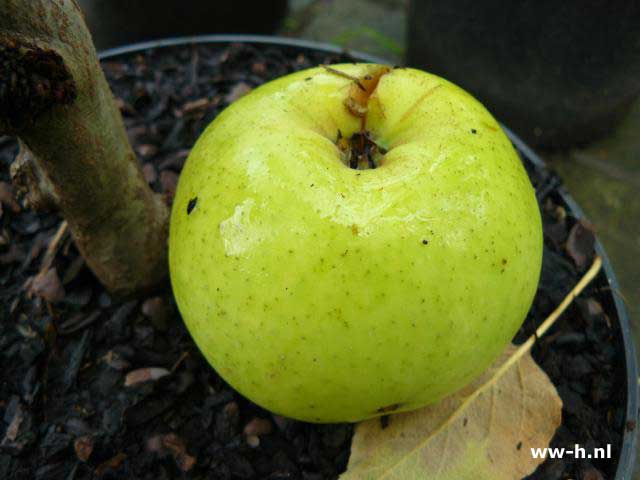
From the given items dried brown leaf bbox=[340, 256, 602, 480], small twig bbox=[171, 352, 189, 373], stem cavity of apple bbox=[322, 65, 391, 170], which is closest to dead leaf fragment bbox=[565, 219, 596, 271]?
dried brown leaf bbox=[340, 256, 602, 480]

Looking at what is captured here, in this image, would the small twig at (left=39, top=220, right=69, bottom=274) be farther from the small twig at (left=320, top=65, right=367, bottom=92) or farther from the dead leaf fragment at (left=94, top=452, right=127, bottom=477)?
the small twig at (left=320, top=65, right=367, bottom=92)

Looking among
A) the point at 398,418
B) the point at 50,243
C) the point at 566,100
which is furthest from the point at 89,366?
the point at 566,100

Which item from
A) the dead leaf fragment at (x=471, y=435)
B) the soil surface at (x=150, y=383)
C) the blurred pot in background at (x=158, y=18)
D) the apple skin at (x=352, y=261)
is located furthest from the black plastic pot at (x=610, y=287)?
the blurred pot in background at (x=158, y=18)

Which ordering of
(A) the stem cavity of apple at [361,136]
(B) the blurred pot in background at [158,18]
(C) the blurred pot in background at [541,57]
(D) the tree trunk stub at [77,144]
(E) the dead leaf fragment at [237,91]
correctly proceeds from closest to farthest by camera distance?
(D) the tree trunk stub at [77,144] → (A) the stem cavity of apple at [361,136] → (E) the dead leaf fragment at [237,91] → (C) the blurred pot in background at [541,57] → (B) the blurred pot in background at [158,18]

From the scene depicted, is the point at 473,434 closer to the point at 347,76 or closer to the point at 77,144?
the point at 347,76

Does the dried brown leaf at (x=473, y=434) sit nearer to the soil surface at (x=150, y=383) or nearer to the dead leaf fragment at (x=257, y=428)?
the soil surface at (x=150, y=383)

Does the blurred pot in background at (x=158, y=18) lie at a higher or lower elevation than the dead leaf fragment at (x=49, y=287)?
higher
